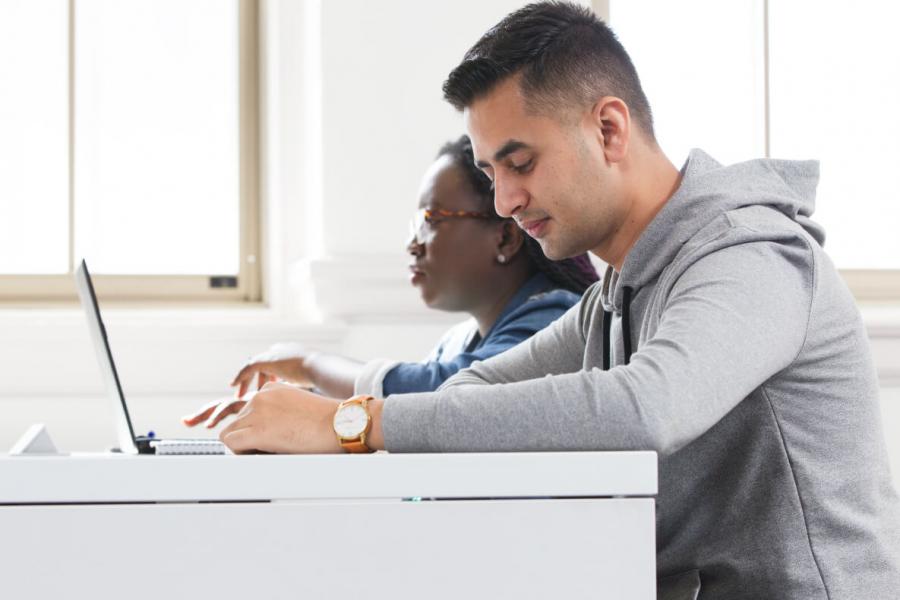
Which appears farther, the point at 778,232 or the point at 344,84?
the point at 344,84

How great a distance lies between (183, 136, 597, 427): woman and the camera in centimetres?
194

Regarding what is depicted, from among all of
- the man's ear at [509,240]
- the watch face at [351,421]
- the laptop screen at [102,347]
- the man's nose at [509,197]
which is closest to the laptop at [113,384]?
the laptop screen at [102,347]

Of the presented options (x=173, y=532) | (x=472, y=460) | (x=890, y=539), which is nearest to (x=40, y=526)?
(x=173, y=532)

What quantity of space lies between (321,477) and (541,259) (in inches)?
53.1

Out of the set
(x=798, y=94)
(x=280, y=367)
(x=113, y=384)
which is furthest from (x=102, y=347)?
(x=798, y=94)

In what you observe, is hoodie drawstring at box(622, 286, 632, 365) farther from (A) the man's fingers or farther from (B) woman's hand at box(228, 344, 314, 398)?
(B) woman's hand at box(228, 344, 314, 398)

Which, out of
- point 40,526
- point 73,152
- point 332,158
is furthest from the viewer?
point 73,152

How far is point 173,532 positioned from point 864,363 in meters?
0.70

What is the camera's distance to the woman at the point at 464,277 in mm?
1936

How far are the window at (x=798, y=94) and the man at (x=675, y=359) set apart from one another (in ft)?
5.43

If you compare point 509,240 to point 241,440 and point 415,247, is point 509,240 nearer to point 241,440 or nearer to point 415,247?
point 415,247

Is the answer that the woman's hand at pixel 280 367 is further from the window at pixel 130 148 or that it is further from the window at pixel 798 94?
the window at pixel 798 94

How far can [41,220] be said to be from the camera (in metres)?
2.79

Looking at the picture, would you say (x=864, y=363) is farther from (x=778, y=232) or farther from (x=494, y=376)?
(x=494, y=376)
